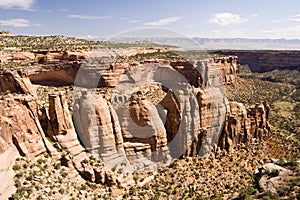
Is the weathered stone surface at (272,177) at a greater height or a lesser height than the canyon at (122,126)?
lesser

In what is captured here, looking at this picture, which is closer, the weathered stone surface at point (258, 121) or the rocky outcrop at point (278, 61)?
the weathered stone surface at point (258, 121)

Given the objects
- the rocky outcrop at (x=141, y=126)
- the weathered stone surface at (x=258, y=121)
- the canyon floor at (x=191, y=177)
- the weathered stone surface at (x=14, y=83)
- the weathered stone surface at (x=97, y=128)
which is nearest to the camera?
the canyon floor at (x=191, y=177)

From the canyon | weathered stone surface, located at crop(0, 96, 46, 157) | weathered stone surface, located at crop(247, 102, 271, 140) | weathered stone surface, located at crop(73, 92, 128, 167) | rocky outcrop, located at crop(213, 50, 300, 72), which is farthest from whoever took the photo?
rocky outcrop, located at crop(213, 50, 300, 72)

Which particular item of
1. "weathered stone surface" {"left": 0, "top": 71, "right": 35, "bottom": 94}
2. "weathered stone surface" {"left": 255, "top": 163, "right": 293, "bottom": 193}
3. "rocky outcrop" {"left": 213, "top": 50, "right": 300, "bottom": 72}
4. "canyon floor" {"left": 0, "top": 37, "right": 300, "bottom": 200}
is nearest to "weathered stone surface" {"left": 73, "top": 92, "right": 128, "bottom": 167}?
"canyon floor" {"left": 0, "top": 37, "right": 300, "bottom": 200}

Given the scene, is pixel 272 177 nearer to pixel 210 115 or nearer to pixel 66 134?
pixel 210 115

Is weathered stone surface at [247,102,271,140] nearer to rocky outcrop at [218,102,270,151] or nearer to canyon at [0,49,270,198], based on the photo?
rocky outcrop at [218,102,270,151]

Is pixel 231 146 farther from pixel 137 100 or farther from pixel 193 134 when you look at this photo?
pixel 137 100

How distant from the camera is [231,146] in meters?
42.5

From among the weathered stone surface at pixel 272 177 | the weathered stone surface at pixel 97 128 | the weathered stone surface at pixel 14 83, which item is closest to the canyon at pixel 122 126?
the weathered stone surface at pixel 97 128

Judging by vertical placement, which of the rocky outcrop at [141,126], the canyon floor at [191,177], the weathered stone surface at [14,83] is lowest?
the canyon floor at [191,177]

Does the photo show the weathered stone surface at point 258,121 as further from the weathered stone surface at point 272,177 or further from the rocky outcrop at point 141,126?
the weathered stone surface at point 272,177

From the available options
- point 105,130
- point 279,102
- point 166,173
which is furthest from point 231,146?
point 279,102

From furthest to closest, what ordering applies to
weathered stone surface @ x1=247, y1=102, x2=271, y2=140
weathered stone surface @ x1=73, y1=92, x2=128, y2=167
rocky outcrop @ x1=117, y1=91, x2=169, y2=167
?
weathered stone surface @ x1=247, y1=102, x2=271, y2=140 → rocky outcrop @ x1=117, y1=91, x2=169, y2=167 → weathered stone surface @ x1=73, y1=92, x2=128, y2=167

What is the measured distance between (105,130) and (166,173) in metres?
9.52
